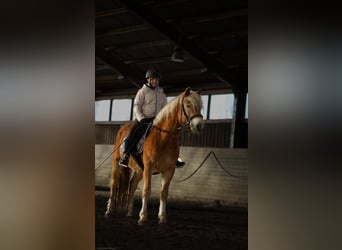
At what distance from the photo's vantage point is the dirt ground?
2.59 meters

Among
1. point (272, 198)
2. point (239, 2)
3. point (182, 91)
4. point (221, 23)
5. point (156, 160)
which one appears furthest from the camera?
point (156, 160)

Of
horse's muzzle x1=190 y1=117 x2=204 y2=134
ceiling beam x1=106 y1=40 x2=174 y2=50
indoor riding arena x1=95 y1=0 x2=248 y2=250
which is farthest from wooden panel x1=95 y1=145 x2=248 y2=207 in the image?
ceiling beam x1=106 y1=40 x2=174 y2=50

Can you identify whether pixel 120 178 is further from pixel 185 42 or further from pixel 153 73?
pixel 185 42

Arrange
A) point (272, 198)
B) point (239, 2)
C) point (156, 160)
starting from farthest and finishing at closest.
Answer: point (156, 160) < point (239, 2) < point (272, 198)

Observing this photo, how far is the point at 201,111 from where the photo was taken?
9.45 ft

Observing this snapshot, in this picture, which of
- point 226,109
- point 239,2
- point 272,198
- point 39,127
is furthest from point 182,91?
point 272,198

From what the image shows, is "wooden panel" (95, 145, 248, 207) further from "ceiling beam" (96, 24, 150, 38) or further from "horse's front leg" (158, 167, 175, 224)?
"ceiling beam" (96, 24, 150, 38)

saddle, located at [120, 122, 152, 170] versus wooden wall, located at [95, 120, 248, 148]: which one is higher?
wooden wall, located at [95, 120, 248, 148]

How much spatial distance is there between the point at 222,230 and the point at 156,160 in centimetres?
82

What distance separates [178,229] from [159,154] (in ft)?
1.90

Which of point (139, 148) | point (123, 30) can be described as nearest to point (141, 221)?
point (139, 148)

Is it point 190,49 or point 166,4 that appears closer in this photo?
point 190,49

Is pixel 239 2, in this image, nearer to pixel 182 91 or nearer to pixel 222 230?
pixel 182 91

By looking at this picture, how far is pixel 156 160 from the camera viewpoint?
3.31 m
